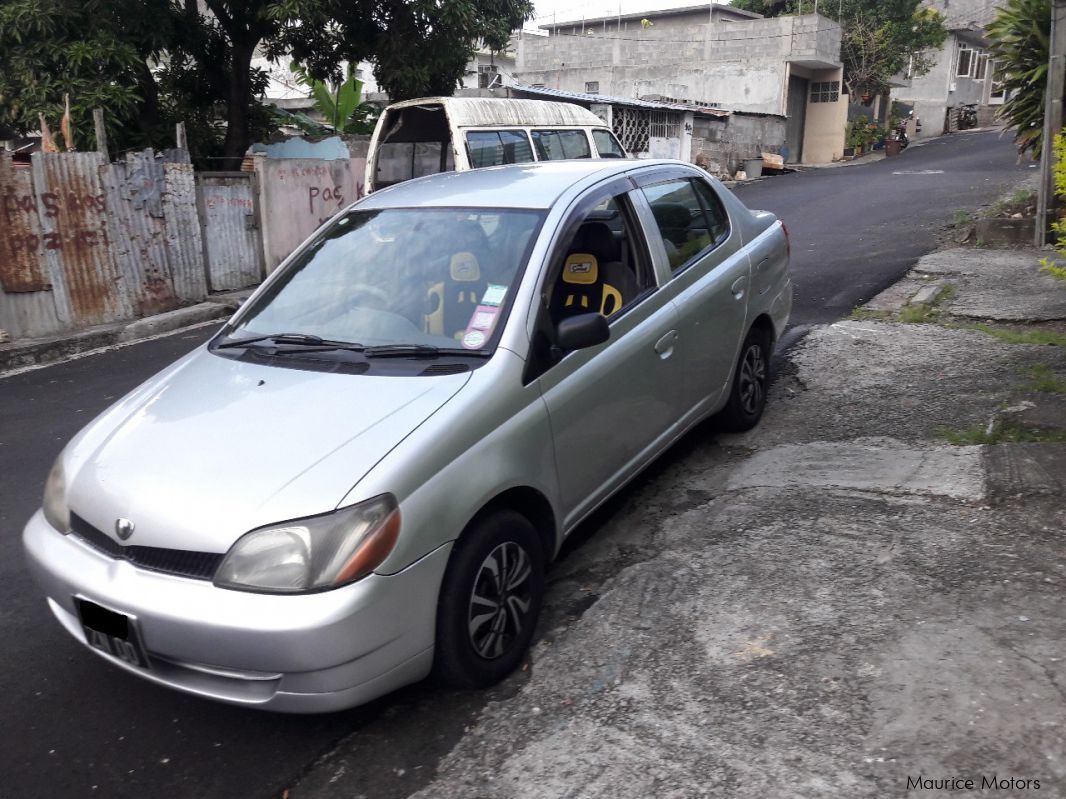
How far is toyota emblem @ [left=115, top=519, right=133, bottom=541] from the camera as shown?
9.39ft

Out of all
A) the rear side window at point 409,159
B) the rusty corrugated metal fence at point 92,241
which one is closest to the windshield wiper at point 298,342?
the rusty corrugated metal fence at point 92,241

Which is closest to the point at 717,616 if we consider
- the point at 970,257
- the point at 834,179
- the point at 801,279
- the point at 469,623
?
the point at 469,623

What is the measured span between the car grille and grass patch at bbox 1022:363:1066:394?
5.07m

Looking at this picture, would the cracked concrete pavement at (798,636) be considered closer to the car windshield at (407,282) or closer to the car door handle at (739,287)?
the car door handle at (739,287)

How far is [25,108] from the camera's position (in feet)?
36.3

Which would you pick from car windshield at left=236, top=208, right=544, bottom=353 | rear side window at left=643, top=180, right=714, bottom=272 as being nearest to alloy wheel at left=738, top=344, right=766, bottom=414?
rear side window at left=643, top=180, right=714, bottom=272

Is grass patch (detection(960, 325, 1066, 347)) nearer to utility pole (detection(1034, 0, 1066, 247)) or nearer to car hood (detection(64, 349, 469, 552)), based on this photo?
utility pole (detection(1034, 0, 1066, 247))

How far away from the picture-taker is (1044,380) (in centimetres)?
584

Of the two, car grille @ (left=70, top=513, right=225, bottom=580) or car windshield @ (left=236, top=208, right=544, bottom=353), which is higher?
car windshield @ (left=236, top=208, right=544, bottom=353)

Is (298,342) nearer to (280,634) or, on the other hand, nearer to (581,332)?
(581,332)

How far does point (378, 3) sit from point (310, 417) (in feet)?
38.8

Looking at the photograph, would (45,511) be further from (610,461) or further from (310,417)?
(610,461)

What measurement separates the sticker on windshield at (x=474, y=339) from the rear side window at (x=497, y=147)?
6.89 m

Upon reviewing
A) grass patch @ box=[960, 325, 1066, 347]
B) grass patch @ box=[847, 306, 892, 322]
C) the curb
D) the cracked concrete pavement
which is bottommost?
the curb
